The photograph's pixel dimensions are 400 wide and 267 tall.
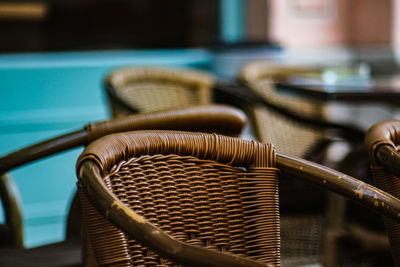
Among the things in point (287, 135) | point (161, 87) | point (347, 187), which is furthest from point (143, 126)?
point (287, 135)

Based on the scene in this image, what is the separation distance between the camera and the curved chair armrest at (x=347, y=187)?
0.83 m

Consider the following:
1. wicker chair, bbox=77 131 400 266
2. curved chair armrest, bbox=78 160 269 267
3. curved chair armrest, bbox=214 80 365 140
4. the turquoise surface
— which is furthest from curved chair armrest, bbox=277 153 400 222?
the turquoise surface

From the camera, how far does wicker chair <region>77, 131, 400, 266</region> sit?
72cm

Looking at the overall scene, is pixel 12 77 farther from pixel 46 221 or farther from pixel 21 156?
pixel 21 156

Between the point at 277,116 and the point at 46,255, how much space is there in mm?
1262

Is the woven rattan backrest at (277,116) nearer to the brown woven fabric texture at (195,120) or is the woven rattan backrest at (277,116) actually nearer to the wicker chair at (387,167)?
the brown woven fabric texture at (195,120)

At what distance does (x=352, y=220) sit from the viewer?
5.41 feet

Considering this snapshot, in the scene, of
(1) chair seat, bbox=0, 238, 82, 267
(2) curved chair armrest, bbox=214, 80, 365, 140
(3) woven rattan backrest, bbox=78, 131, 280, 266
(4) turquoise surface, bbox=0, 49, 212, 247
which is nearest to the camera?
(3) woven rattan backrest, bbox=78, 131, 280, 266

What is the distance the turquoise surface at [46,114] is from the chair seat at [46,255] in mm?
1437

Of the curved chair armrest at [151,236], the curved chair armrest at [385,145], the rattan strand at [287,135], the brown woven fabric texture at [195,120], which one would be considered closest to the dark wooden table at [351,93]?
the rattan strand at [287,135]

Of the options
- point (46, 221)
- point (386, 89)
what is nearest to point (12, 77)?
point (46, 221)

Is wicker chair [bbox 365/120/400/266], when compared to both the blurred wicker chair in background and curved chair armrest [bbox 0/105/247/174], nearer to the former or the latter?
curved chair armrest [bbox 0/105/247/174]

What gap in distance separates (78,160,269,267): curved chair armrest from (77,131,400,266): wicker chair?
24 millimetres

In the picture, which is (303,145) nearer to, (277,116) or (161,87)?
(277,116)
